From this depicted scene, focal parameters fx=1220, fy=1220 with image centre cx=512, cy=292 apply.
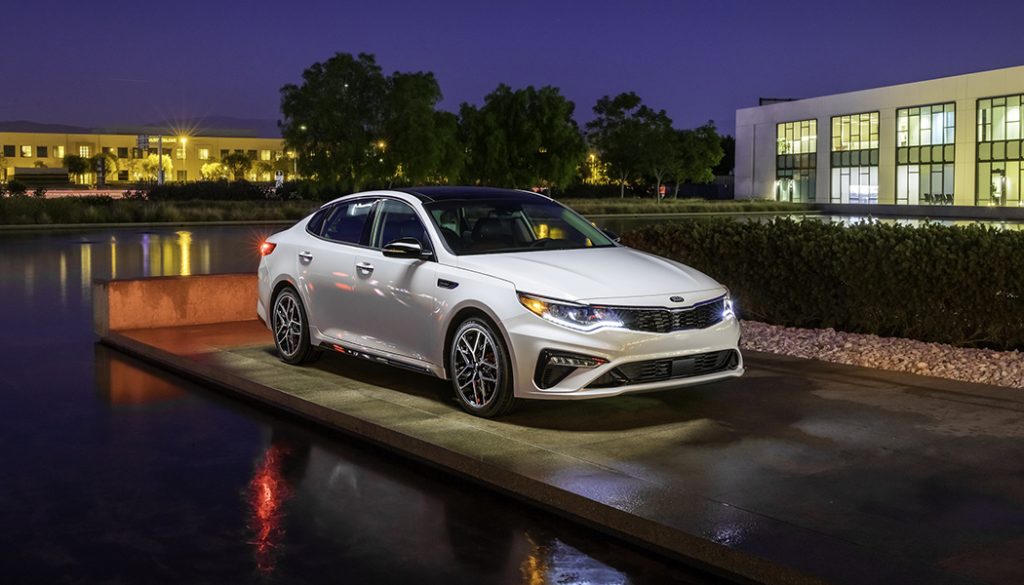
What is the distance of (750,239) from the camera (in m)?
13.2

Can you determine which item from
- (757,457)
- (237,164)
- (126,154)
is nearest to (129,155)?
(126,154)

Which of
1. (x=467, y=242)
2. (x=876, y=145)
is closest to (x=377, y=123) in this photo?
(x=876, y=145)

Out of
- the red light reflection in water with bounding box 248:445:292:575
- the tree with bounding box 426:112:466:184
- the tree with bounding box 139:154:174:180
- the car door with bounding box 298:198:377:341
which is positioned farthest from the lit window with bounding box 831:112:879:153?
the tree with bounding box 139:154:174:180

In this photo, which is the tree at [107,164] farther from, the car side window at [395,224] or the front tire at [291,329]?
the car side window at [395,224]

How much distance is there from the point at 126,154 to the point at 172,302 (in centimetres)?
16463

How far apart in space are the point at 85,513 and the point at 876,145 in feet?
276

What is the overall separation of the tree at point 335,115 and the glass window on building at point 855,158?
36.6 meters

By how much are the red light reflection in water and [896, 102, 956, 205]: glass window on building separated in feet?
249

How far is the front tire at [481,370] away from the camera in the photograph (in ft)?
27.5

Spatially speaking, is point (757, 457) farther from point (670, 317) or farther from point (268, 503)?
point (268, 503)

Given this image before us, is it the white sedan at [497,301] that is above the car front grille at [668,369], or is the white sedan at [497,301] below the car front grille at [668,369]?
above

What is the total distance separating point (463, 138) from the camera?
84.9 metres

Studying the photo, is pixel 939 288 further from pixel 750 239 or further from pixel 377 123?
pixel 377 123

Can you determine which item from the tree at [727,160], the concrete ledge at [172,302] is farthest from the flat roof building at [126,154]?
the concrete ledge at [172,302]
